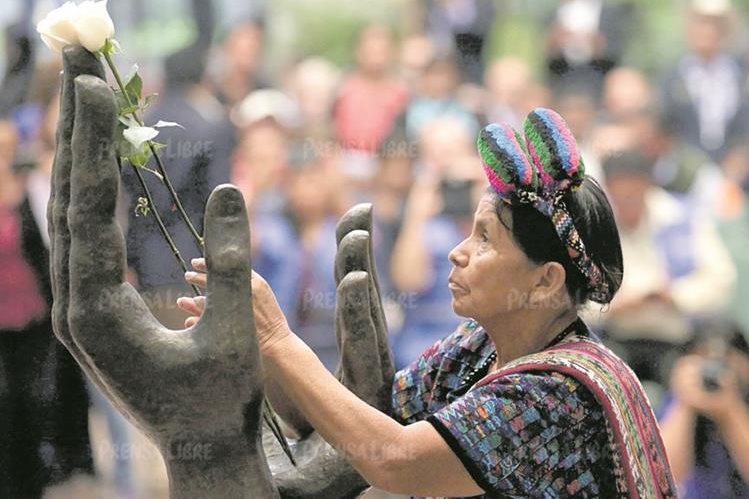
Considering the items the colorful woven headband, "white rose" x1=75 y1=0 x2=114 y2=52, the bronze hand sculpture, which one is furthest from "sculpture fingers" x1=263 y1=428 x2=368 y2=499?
"white rose" x1=75 y1=0 x2=114 y2=52

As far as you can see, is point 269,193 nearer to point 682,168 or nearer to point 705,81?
point 682,168

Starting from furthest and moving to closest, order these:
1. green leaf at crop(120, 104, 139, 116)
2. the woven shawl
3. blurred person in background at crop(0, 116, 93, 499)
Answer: blurred person in background at crop(0, 116, 93, 499)
the woven shawl
green leaf at crop(120, 104, 139, 116)

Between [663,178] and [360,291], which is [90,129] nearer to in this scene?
[360,291]

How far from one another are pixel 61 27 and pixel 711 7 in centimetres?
261

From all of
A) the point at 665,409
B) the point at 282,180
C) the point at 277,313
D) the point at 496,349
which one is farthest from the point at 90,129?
the point at 665,409

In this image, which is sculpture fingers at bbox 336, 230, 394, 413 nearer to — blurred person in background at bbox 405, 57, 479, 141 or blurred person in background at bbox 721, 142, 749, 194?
blurred person in background at bbox 405, 57, 479, 141

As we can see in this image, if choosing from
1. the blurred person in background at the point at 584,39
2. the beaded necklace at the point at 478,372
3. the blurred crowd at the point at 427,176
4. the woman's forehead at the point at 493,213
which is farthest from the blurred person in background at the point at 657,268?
the woman's forehead at the point at 493,213

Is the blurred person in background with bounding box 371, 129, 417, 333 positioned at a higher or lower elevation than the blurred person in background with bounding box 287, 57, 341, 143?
lower

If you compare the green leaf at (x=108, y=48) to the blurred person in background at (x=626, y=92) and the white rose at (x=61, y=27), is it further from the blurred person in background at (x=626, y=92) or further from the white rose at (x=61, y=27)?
the blurred person in background at (x=626, y=92)

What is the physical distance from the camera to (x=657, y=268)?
11.9ft

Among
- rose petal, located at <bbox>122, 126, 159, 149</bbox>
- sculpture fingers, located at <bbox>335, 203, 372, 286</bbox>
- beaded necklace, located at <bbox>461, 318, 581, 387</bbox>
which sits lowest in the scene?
beaded necklace, located at <bbox>461, 318, 581, 387</bbox>

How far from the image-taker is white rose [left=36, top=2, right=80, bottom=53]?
158 cm

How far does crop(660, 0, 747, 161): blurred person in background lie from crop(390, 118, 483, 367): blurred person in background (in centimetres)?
64

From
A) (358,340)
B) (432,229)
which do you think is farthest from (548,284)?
(432,229)
